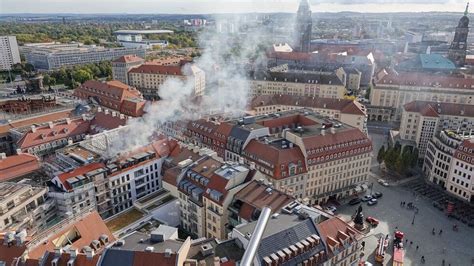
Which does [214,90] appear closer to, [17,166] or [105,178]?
[105,178]

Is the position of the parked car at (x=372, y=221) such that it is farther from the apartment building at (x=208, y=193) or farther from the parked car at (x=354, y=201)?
the apartment building at (x=208, y=193)

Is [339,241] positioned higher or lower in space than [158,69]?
lower

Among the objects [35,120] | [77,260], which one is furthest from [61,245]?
[35,120]

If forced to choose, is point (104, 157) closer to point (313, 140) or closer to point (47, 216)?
point (47, 216)

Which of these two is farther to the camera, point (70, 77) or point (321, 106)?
point (70, 77)

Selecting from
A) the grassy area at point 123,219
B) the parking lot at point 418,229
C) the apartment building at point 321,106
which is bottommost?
the parking lot at point 418,229

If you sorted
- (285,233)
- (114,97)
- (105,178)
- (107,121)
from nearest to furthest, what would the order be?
(285,233) → (105,178) → (107,121) → (114,97)

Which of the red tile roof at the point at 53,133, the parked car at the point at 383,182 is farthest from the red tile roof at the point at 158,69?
the parked car at the point at 383,182
